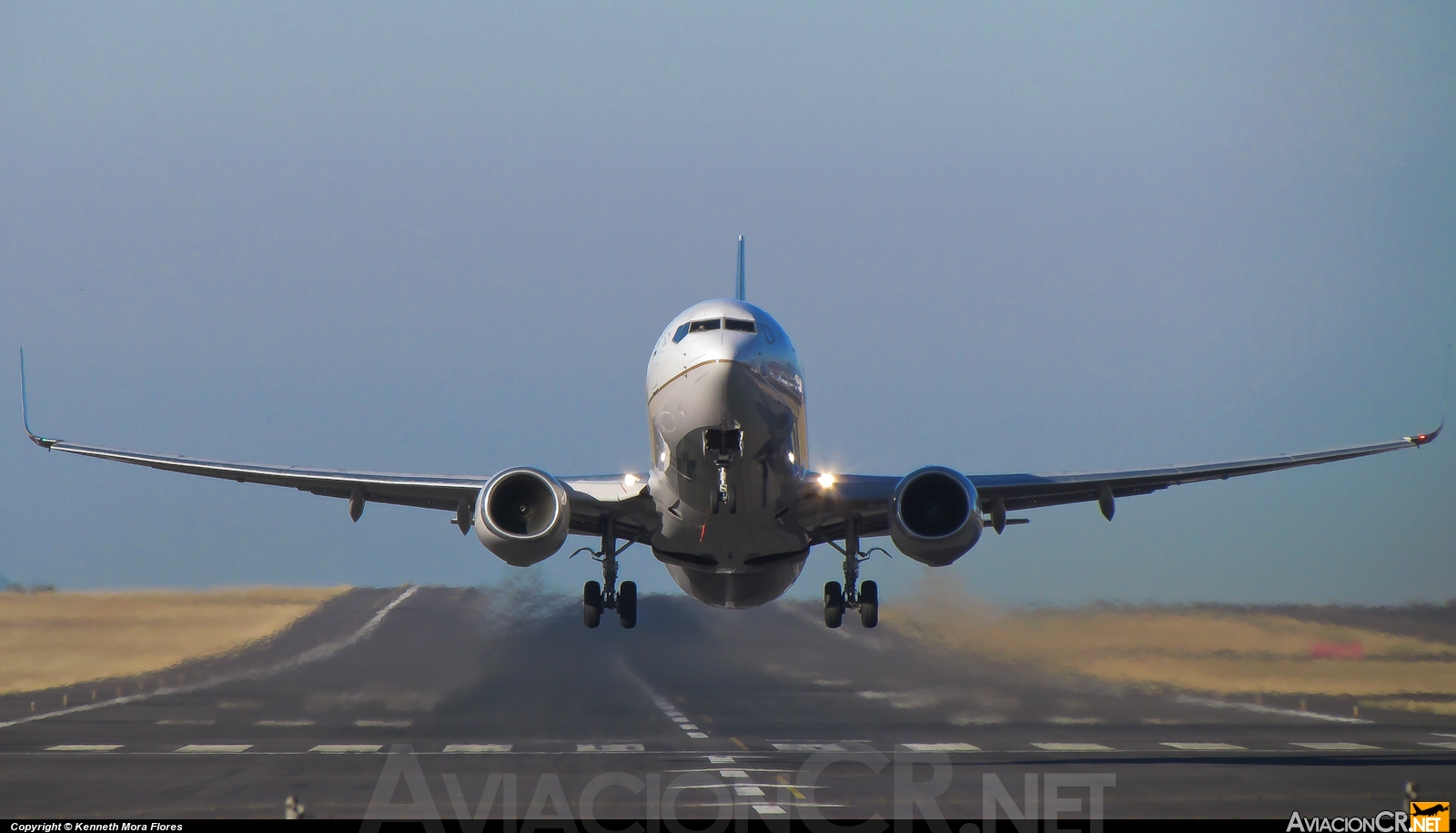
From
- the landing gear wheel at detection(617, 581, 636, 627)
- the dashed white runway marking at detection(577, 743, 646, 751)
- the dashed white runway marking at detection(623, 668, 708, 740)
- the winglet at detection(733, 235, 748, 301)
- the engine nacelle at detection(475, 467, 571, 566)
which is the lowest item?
the dashed white runway marking at detection(577, 743, 646, 751)

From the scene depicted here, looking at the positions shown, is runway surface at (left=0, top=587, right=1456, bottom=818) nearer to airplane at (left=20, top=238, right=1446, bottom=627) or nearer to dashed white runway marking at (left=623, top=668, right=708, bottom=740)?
dashed white runway marking at (left=623, top=668, right=708, bottom=740)

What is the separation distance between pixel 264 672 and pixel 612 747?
12.5m

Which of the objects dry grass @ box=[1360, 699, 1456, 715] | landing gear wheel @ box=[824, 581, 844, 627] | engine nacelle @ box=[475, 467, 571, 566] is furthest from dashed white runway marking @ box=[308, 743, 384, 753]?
dry grass @ box=[1360, 699, 1456, 715]

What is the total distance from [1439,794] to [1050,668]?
40.6ft

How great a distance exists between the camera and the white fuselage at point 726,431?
67.9 feet

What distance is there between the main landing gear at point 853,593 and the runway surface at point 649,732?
314 cm

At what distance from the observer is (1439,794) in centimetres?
2194

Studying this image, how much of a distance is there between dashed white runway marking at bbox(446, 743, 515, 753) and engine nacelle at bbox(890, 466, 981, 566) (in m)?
11.5

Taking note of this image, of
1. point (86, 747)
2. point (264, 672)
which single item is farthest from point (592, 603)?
point (264, 672)

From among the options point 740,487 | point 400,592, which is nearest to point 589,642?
point 400,592

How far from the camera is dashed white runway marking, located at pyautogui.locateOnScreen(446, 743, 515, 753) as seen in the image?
2850cm

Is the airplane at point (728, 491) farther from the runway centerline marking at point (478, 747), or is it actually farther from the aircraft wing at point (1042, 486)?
the runway centerline marking at point (478, 747)

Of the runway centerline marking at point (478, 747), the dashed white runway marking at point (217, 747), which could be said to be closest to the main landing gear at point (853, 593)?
the runway centerline marking at point (478, 747)

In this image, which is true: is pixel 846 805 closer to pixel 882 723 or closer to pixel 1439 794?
pixel 1439 794
